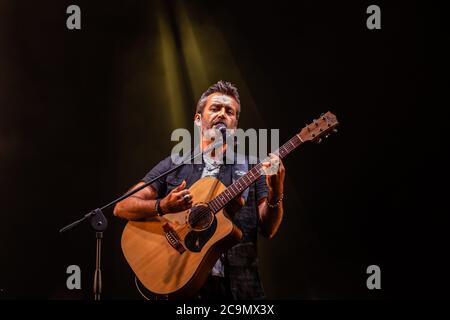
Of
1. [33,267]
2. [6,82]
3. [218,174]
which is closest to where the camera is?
[218,174]

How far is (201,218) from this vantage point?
9.13 feet

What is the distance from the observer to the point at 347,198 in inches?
139

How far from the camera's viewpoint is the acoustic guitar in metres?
2.69

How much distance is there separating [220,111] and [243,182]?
642mm

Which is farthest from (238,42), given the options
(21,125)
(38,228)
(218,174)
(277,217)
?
(38,228)

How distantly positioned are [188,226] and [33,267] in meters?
1.73

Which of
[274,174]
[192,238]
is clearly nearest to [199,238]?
[192,238]

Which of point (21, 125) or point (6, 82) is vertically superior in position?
point (6, 82)

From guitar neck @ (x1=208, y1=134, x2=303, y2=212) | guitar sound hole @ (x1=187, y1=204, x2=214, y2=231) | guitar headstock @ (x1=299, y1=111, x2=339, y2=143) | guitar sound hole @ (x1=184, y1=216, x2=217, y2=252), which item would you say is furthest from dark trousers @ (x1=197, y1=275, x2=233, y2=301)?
guitar headstock @ (x1=299, y1=111, x2=339, y2=143)

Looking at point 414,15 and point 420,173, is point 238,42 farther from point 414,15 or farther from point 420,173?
point 420,173

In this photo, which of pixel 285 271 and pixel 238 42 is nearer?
pixel 285 271

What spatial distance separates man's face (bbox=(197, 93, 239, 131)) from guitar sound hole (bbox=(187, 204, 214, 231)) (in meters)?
0.69

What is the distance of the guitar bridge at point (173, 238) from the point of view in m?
2.79

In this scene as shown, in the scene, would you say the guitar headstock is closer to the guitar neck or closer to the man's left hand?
the guitar neck
